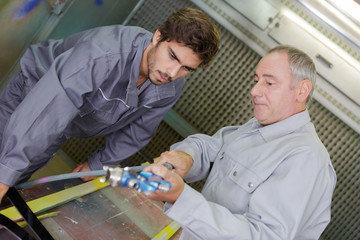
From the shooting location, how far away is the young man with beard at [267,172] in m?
0.99

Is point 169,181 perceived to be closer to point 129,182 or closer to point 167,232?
point 129,182

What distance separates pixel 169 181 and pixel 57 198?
2.20 feet

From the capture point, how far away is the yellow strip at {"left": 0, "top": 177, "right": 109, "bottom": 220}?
3.82 ft

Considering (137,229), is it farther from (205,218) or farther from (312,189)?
(312,189)

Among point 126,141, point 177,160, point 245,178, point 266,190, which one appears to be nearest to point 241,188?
point 245,178

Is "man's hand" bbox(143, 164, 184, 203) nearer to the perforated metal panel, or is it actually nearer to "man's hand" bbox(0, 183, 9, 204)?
"man's hand" bbox(0, 183, 9, 204)

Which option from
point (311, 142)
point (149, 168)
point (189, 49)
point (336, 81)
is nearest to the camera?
point (149, 168)

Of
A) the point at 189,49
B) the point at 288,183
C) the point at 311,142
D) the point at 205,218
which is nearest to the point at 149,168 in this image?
the point at 205,218

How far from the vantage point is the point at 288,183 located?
1.04 meters

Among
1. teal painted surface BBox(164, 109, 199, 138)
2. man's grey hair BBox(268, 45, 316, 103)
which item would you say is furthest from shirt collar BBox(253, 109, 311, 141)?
teal painted surface BBox(164, 109, 199, 138)

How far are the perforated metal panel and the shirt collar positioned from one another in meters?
0.79

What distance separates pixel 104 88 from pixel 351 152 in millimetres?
1536

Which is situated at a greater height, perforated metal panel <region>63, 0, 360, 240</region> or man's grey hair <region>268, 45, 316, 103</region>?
man's grey hair <region>268, 45, 316, 103</region>

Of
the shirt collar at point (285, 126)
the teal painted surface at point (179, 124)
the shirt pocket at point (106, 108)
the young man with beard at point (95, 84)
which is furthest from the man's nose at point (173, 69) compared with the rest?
the teal painted surface at point (179, 124)
